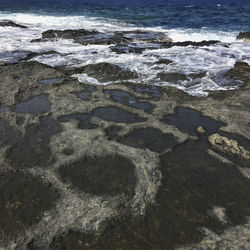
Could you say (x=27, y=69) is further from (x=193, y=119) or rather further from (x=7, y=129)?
(x=193, y=119)

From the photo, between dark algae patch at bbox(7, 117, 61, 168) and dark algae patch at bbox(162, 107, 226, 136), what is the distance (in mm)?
2753

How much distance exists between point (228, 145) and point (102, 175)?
2667 mm

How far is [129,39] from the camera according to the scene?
14672 mm

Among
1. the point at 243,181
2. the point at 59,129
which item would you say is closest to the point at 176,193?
the point at 243,181

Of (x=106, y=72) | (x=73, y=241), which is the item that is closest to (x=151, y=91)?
(x=106, y=72)

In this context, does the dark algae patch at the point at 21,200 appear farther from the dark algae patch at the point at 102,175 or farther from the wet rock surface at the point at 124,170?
the dark algae patch at the point at 102,175

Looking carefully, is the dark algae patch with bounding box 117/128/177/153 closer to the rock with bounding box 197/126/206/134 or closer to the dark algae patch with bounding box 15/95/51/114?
the rock with bounding box 197/126/206/134

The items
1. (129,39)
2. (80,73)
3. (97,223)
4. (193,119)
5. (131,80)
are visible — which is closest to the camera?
(97,223)

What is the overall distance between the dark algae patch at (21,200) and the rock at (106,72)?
490cm

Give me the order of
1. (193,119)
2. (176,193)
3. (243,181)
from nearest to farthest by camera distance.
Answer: (176,193), (243,181), (193,119)

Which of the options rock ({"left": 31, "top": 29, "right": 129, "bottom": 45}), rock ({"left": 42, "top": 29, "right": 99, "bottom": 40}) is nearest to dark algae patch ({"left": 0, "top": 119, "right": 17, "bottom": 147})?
rock ({"left": 31, "top": 29, "right": 129, "bottom": 45})

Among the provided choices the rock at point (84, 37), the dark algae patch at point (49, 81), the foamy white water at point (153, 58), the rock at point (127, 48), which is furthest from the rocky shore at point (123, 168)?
the rock at point (84, 37)

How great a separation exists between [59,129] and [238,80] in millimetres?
6369

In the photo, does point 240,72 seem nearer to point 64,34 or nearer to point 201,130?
point 201,130
